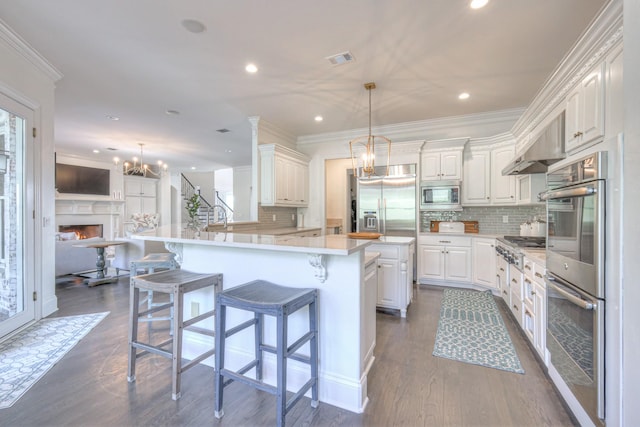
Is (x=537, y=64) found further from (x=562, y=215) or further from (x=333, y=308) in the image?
(x=333, y=308)

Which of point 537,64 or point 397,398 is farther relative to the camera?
point 537,64

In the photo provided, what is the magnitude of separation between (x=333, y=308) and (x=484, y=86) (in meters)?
3.55

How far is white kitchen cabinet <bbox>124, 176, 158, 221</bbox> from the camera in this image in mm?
9523

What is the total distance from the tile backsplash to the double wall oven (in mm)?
2901

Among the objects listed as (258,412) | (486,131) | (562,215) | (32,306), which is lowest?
(258,412)

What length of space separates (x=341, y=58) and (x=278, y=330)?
272 centimetres

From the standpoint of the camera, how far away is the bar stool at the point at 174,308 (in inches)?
75.2

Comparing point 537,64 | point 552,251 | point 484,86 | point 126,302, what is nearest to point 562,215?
point 552,251

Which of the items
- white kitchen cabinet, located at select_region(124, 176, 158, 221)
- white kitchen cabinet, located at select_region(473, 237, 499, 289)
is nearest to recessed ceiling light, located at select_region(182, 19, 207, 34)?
white kitchen cabinet, located at select_region(473, 237, 499, 289)

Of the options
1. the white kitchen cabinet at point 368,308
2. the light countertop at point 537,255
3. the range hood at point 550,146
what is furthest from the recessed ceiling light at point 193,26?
the light countertop at point 537,255

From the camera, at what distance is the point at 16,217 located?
9.73 ft

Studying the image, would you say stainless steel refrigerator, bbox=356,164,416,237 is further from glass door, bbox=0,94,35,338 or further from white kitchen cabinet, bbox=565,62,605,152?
glass door, bbox=0,94,35,338

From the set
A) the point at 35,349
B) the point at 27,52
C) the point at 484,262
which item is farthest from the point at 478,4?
the point at 35,349

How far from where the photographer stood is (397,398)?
75.8 inches
